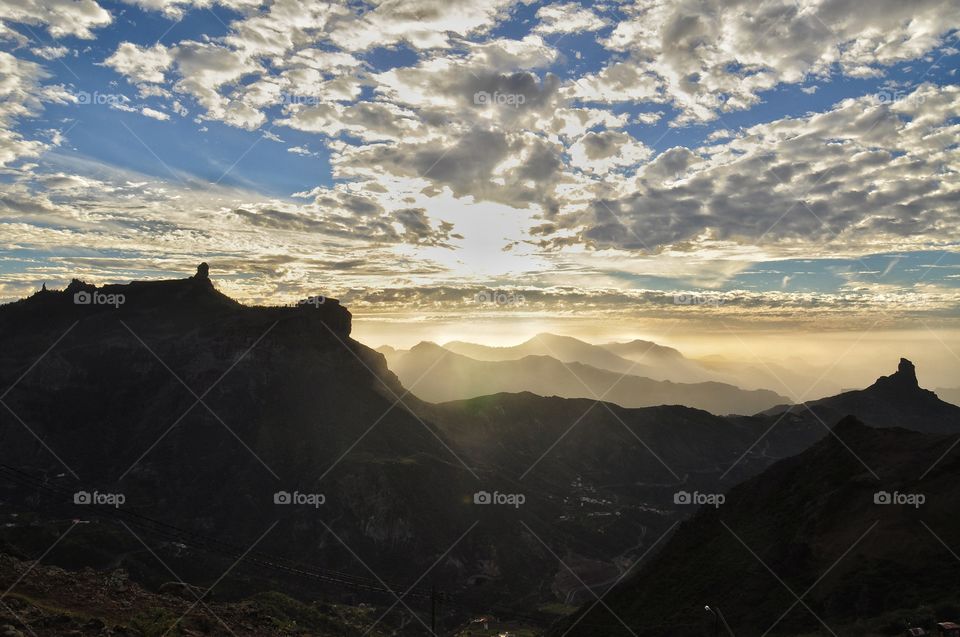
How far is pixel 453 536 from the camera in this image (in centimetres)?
18925

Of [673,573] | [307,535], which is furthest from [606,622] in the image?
[307,535]

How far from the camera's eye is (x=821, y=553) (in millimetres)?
64938

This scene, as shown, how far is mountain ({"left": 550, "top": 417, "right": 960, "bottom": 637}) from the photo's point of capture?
177 feet

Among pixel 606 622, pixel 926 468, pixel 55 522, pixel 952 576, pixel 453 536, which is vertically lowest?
pixel 453 536

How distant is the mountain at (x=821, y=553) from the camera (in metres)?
53.9

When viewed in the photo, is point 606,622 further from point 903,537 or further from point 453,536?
point 453,536

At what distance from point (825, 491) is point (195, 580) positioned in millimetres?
149836

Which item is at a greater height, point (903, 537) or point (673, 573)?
point (903, 537)

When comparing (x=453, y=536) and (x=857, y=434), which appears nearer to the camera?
(x=857, y=434)

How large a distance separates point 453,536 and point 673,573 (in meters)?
120

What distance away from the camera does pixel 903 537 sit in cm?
5981

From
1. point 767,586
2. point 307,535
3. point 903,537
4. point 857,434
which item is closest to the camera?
point 903,537

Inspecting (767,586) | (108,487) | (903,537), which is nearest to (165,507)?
(108,487)

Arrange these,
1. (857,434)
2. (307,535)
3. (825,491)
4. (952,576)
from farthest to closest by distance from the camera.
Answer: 1. (307,535)
2. (857,434)
3. (825,491)
4. (952,576)
